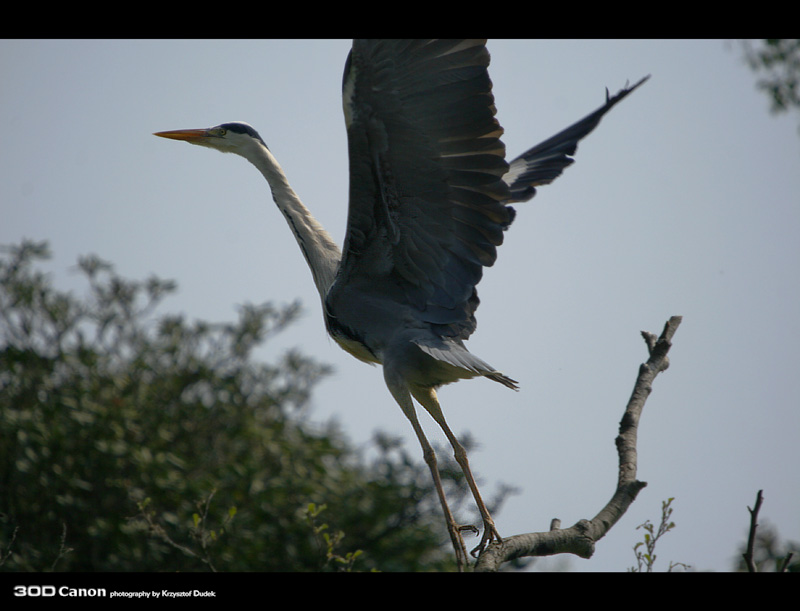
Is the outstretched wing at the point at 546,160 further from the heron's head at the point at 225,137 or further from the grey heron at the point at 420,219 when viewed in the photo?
the heron's head at the point at 225,137

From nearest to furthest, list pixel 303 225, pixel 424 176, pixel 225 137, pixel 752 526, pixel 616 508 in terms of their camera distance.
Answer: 1. pixel 752 526
2. pixel 616 508
3. pixel 424 176
4. pixel 303 225
5. pixel 225 137

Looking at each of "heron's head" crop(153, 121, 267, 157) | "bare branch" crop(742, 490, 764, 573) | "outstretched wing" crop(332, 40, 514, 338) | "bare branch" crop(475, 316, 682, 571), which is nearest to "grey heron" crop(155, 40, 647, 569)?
"outstretched wing" crop(332, 40, 514, 338)

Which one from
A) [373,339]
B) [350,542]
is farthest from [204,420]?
[373,339]

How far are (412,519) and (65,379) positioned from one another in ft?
9.52

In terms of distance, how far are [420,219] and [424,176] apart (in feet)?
0.69

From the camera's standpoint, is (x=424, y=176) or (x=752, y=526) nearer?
(x=752, y=526)

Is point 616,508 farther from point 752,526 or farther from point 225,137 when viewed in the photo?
point 225,137

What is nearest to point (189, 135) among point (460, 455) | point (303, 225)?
point (303, 225)

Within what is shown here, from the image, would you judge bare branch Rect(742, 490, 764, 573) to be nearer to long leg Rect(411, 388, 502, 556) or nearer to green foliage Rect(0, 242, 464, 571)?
long leg Rect(411, 388, 502, 556)

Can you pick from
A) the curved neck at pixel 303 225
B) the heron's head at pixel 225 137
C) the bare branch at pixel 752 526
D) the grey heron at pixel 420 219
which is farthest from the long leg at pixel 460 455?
the heron's head at pixel 225 137

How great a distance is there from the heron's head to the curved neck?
0.16 feet

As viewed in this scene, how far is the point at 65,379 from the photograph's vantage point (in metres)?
5.96

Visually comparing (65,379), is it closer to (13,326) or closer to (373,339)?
(13,326)

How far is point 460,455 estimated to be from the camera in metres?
3.54
